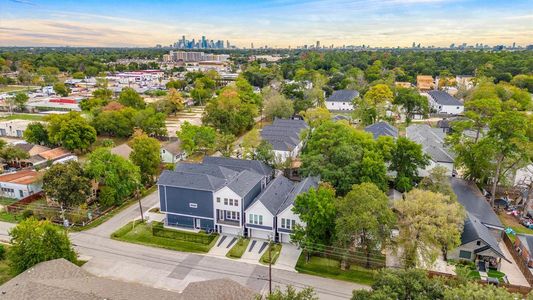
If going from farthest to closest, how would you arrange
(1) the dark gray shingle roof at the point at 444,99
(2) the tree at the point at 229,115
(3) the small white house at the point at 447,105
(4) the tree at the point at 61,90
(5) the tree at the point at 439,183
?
(4) the tree at the point at 61,90, (1) the dark gray shingle roof at the point at 444,99, (3) the small white house at the point at 447,105, (2) the tree at the point at 229,115, (5) the tree at the point at 439,183

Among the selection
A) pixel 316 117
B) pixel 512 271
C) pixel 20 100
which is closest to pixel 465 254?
pixel 512 271

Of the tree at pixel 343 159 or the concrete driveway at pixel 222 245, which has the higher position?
the tree at pixel 343 159

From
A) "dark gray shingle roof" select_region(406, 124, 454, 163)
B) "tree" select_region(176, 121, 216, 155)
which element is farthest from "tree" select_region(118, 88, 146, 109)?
"dark gray shingle roof" select_region(406, 124, 454, 163)

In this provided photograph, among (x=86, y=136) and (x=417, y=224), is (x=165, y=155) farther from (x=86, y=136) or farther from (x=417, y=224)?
(x=417, y=224)

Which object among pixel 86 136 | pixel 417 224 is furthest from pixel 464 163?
pixel 86 136

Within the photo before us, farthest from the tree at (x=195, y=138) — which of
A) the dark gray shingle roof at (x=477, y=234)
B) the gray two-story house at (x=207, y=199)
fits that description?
the dark gray shingle roof at (x=477, y=234)

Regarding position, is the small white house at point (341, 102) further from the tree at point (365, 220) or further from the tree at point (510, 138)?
the tree at point (365, 220)
